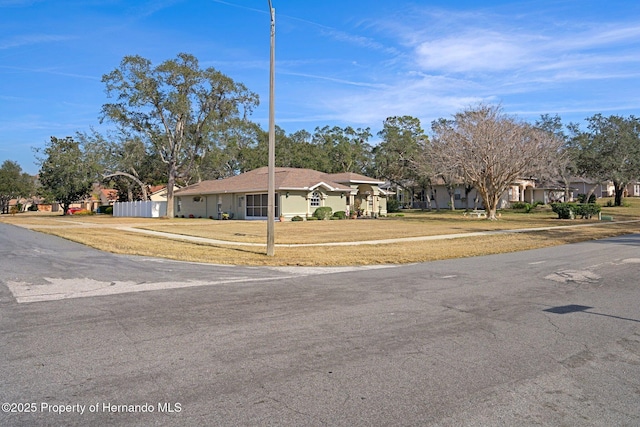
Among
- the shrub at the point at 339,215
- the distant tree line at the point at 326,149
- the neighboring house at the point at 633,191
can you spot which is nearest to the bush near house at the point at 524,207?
the distant tree line at the point at 326,149

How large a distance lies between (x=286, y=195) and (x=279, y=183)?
1.15 m

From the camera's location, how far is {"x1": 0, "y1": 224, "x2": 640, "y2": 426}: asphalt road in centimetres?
421

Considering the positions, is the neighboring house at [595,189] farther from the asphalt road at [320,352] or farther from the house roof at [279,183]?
the asphalt road at [320,352]

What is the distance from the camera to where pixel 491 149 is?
3838cm

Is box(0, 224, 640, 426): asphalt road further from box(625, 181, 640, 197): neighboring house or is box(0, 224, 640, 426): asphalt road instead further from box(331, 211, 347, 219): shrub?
box(625, 181, 640, 197): neighboring house

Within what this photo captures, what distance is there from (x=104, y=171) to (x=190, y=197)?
15.0 metres

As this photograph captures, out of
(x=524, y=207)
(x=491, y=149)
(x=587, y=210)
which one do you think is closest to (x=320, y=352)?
(x=491, y=149)

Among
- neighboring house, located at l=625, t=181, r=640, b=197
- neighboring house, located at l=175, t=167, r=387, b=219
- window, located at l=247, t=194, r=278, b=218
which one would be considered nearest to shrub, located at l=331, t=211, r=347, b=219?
neighboring house, located at l=175, t=167, r=387, b=219

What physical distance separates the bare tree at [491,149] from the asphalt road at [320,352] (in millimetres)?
28791

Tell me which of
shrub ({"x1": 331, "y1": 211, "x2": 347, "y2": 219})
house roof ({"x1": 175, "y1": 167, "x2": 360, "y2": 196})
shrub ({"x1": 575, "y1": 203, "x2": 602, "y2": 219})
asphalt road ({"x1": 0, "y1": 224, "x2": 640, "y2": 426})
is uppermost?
house roof ({"x1": 175, "y1": 167, "x2": 360, "y2": 196})

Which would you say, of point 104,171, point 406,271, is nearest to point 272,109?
point 406,271

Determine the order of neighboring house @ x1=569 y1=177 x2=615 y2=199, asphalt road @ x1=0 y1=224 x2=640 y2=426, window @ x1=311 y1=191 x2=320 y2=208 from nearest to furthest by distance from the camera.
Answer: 1. asphalt road @ x1=0 y1=224 x2=640 y2=426
2. window @ x1=311 y1=191 x2=320 y2=208
3. neighboring house @ x1=569 y1=177 x2=615 y2=199

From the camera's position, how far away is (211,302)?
28.3 feet

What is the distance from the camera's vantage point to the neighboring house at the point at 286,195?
41.8 meters
